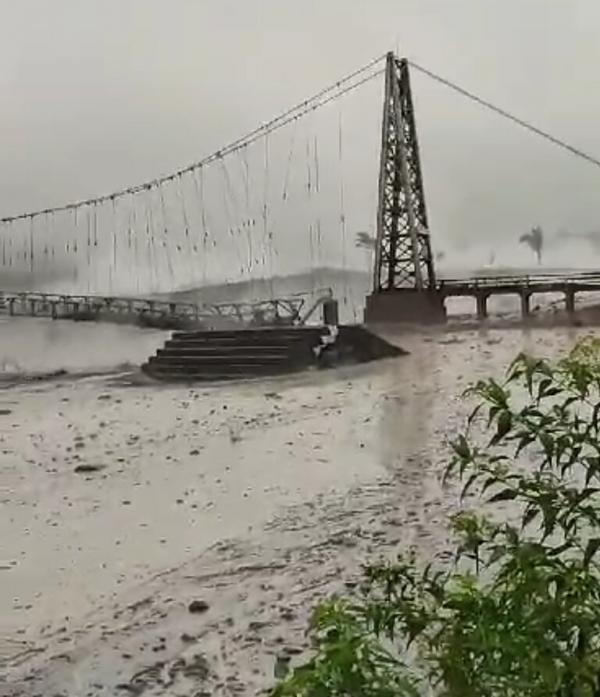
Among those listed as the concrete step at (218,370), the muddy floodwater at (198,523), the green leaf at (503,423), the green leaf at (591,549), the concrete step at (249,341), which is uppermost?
the green leaf at (503,423)

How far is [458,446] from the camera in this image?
1.67m

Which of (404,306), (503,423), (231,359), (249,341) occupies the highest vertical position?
(404,306)

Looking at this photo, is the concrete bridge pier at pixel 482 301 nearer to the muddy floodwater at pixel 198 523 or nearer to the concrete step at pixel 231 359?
the concrete step at pixel 231 359

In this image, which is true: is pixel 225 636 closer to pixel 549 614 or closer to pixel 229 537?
pixel 229 537

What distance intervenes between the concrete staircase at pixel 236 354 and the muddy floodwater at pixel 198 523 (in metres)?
4.58

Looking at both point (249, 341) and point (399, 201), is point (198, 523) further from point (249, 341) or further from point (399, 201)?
point (399, 201)

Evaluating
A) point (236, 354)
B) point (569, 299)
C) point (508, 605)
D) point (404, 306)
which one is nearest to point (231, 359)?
point (236, 354)

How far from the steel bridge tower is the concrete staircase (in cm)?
890

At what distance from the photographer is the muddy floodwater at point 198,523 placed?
4.74 meters

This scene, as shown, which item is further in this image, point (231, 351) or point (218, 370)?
point (231, 351)

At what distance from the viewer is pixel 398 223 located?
32.1 metres

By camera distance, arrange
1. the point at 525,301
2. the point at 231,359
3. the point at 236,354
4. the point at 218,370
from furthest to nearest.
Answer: the point at 525,301, the point at 236,354, the point at 231,359, the point at 218,370

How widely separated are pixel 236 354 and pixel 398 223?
12087 mm

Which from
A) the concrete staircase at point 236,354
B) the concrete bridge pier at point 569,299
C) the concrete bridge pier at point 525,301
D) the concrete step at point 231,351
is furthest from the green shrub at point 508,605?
the concrete bridge pier at point 525,301
